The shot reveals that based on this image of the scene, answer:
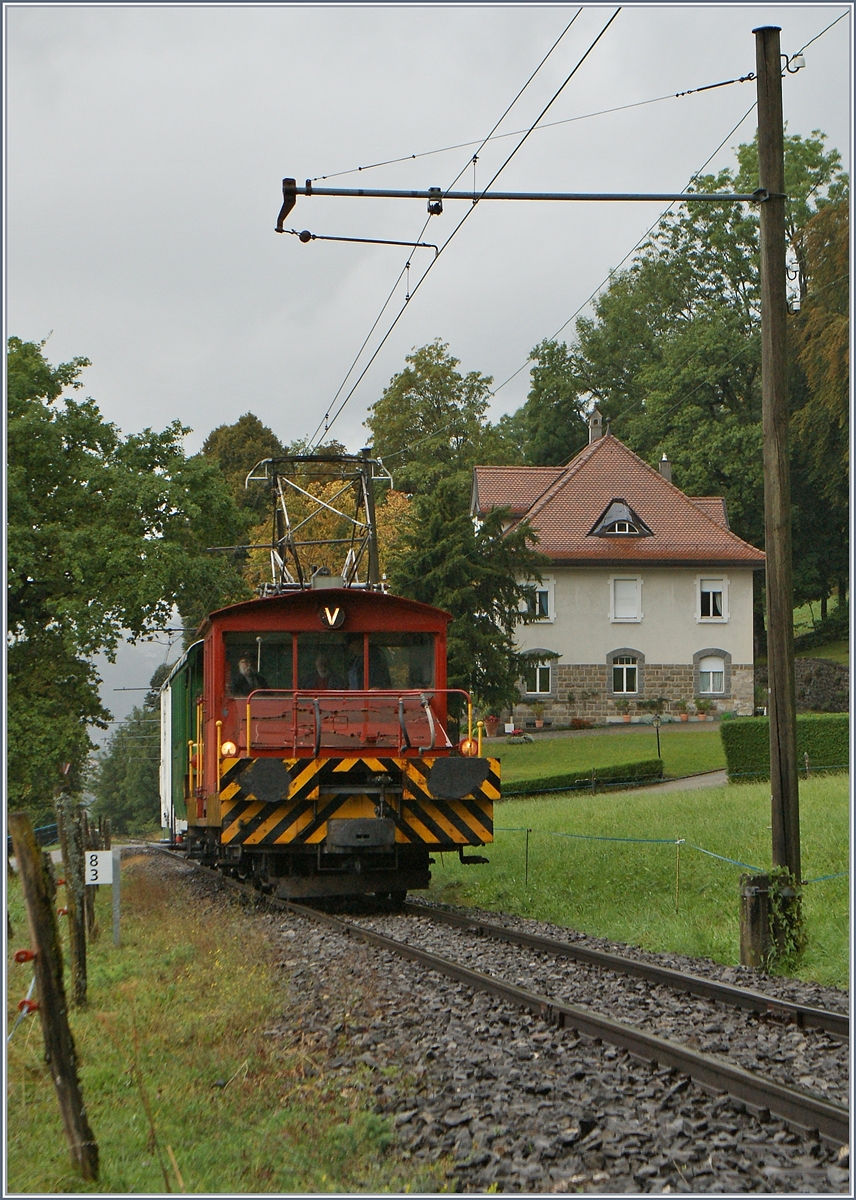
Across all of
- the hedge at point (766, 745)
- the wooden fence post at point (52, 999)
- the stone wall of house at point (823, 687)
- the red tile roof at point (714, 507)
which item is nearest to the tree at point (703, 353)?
the red tile roof at point (714, 507)

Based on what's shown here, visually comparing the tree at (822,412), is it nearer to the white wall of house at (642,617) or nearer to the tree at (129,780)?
the white wall of house at (642,617)

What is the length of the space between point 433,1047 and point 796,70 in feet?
28.2

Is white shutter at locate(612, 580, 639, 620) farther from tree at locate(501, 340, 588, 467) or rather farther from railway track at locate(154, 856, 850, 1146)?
railway track at locate(154, 856, 850, 1146)

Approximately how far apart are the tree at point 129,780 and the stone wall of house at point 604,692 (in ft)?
166

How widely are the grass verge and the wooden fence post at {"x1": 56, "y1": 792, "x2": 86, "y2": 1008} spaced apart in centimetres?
23

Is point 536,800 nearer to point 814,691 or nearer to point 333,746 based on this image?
point 333,746

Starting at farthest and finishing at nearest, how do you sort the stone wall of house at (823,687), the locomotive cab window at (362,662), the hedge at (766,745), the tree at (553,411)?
the tree at (553,411)
the stone wall of house at (823,687)
the hedge at (766,745)
the locomotive cab window at (362,662)

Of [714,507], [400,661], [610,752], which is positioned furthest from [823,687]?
[400,661]

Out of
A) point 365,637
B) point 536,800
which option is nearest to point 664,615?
point 536,800

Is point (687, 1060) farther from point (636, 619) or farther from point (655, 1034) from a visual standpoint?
point (636, 619)

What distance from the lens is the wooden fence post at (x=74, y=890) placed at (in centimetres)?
937

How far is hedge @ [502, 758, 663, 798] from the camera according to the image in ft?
99.8

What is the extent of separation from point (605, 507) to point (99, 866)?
39.5 metres

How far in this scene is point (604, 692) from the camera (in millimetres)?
47594
